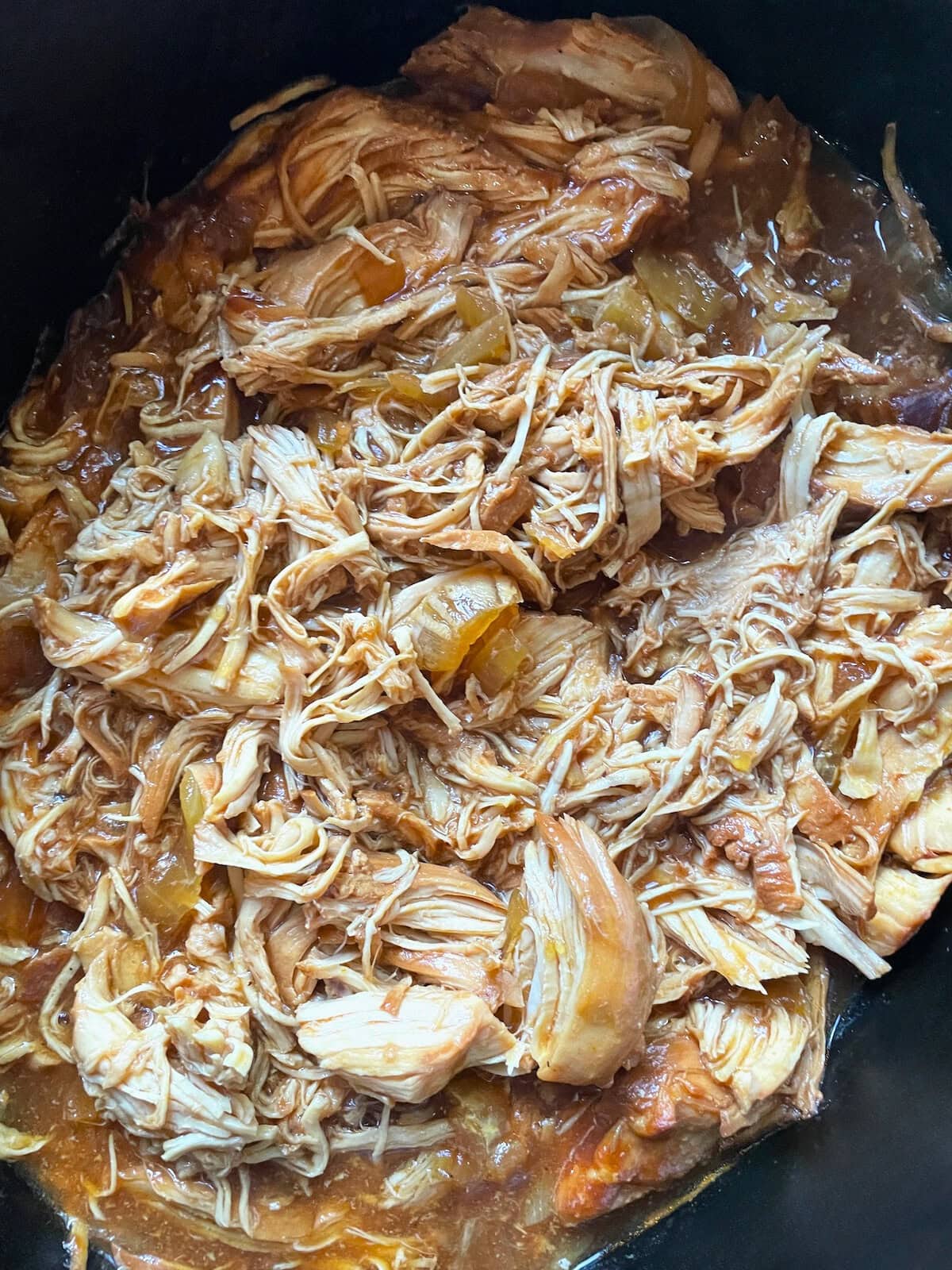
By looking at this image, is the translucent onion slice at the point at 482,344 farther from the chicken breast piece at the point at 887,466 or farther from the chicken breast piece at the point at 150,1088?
the chicken breast piece at the point at 150,1088

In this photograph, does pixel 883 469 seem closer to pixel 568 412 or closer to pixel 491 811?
pixel 568 412

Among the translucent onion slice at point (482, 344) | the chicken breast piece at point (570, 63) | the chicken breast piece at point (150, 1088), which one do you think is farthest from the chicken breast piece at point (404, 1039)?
the chicken breast piece at point (570, 63)

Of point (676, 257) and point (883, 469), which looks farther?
point (676, 257)

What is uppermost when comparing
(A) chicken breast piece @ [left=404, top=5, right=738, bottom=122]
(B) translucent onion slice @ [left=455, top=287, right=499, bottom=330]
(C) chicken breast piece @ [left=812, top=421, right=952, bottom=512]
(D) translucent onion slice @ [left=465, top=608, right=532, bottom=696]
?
(A) chicken breast piece @ [left=404, top=5, right=738, bottom=122]

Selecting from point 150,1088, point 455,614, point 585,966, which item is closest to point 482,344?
point 455,614

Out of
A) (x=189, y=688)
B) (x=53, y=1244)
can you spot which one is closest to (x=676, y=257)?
(x=189, y=688)

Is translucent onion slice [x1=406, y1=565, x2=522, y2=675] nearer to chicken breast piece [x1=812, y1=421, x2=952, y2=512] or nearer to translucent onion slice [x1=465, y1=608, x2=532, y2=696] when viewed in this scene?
translucent onion slice [x1=465, y1=608, x2=532, y2=696]

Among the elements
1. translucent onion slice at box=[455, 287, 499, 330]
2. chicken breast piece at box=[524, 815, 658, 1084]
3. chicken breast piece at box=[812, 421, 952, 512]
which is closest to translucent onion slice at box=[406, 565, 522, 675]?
chicken breast piece at box=[524, 815, 658, 1084]

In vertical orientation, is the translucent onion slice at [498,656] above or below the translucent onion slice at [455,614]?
below
